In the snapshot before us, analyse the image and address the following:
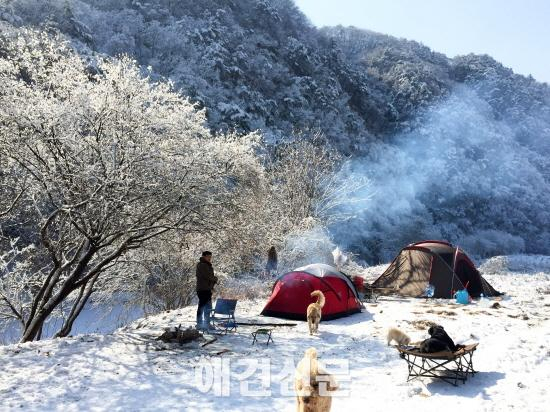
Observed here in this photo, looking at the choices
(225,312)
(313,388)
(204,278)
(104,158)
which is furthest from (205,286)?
(313,388)

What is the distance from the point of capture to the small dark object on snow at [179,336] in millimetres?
8070

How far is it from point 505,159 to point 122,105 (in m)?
70.8

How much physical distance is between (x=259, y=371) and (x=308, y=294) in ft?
13.1

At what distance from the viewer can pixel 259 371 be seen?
677 centimetres

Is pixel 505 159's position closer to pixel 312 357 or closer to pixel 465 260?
pixel 465 260

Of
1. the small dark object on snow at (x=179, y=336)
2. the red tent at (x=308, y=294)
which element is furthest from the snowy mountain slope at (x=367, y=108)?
the small dark object on snow at (x=179, y=336)

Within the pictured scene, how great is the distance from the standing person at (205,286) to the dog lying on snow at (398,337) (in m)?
3.76

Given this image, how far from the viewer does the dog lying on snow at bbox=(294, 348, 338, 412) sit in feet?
12.3

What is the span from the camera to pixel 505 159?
2628 inches

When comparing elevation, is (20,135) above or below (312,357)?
above

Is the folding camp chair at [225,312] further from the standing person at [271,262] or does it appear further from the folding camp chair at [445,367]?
the standing person at [271,262]

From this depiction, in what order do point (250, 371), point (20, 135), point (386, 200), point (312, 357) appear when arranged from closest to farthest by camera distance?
point (312, 357), point (250, 371), point (20, 135), point (386, 200)

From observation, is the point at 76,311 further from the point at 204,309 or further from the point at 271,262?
the point at 271,262

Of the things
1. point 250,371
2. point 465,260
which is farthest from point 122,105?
point 465,260
